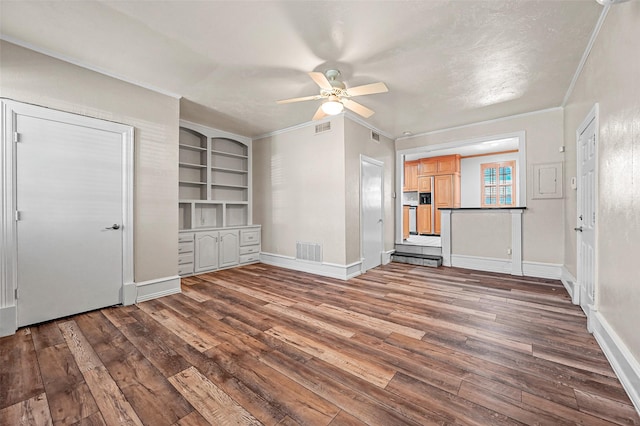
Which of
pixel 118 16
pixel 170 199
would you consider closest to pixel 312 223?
pixel 170 199

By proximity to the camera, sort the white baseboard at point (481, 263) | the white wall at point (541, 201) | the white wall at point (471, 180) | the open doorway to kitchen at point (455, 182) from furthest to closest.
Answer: the white wall at point (471, 180) → the open doorway to kitchen at point (455, 182) → the white baseboard at point (481, 263) → the white wall at point (541, 201)

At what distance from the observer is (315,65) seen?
2.82 metres

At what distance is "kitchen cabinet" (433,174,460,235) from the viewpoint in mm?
7844

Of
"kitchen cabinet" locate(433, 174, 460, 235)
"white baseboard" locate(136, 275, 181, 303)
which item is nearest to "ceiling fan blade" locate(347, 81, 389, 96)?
"white baseboard" locate(136, 275, 181, 303)

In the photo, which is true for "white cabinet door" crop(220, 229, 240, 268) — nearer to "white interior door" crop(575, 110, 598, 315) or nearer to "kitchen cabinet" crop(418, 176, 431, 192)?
"white interior door" crop(575, 110, 598, 315)

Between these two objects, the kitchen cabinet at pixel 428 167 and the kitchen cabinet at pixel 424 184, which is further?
the kitchen cabinet at pixel 424 184

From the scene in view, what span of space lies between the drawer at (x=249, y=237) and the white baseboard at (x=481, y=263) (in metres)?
3.94

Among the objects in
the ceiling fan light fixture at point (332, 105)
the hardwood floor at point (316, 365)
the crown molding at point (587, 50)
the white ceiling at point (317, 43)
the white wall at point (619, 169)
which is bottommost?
the hardwood floor at point (316, 365)

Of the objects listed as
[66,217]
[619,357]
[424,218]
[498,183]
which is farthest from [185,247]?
[498,183]

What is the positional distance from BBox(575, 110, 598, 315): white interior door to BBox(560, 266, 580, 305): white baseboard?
0.11m

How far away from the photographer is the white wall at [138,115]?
8.34 feet

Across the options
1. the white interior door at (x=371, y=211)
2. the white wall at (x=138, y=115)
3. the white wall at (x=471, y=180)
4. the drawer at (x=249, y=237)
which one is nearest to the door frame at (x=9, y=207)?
the white wall at (x=138, y=115)

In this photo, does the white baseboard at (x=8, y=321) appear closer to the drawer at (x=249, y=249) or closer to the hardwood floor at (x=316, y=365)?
the hardwood floor at (x=316, y=365)

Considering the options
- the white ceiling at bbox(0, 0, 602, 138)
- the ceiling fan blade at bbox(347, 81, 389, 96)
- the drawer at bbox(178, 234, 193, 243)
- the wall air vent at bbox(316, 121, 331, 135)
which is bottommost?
the drawer at bbox(178, 234, 193, 243)
